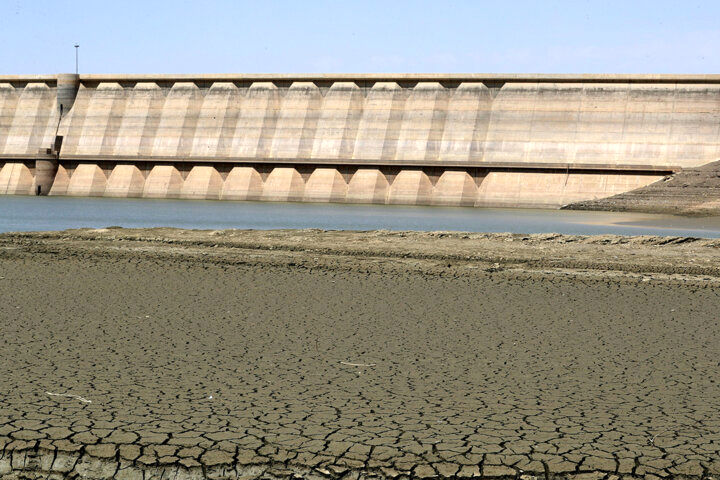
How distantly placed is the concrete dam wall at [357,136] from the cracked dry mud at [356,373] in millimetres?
A: 32348

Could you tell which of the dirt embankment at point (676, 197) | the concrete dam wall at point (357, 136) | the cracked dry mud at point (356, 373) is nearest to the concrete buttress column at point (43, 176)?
the concrete dam wall at point (357, 136)

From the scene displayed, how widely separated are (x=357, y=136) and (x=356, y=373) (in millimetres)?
41235

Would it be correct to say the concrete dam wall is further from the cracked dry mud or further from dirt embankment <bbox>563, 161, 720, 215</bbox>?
the cracked dry mud

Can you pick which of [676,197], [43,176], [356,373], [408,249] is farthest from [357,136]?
[356,373]

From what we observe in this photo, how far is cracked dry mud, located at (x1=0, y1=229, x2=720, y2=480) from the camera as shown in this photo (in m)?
4.02

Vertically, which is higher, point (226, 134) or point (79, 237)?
point (226, 134)

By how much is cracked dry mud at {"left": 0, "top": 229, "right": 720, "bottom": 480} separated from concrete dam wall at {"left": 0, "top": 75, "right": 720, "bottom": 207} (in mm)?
32348

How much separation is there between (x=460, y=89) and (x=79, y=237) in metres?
31.7

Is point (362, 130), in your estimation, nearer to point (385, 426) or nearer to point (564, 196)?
point (564, 196)

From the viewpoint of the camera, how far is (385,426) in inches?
177

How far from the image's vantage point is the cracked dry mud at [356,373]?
4023mm

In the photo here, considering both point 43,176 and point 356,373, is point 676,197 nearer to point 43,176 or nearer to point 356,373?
point 356,373

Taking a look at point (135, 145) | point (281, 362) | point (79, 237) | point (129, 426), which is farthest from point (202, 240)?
point (135, 145)

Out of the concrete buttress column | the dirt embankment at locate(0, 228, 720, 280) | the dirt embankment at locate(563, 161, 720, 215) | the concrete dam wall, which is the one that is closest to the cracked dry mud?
the dirt embankment at locate(0, 228, 720, 280)
